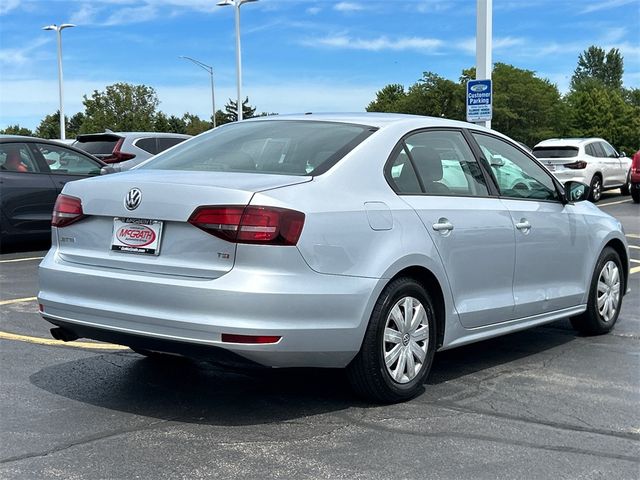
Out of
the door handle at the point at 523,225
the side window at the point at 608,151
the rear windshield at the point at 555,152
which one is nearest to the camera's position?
the door handle at the point at 523,225

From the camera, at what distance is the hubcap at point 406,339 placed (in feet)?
14.3

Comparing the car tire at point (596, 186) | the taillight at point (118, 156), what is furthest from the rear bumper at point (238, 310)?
the car tire at point (596, 186)

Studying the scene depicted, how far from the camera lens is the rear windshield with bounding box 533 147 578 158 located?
800 inches

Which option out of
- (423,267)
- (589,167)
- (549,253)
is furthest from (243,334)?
(589,167)

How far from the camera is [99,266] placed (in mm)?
4258

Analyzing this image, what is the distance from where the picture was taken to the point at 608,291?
6336 mm

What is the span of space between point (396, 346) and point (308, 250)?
825 millimetres

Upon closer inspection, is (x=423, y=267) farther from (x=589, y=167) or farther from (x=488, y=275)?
(x=589, y=167)

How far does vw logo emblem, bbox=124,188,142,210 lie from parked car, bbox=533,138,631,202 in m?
16.7

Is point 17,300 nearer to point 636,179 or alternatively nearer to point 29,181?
point 29,181

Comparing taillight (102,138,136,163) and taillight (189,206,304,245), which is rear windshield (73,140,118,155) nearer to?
taillight (102,138,136,163)

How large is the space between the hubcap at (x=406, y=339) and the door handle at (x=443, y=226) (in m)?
0.43

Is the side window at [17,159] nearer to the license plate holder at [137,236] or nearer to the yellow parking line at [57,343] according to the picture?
the yellow parking line at [57,343]

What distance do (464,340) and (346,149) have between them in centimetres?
137
